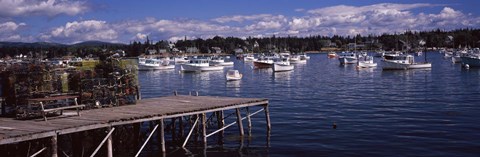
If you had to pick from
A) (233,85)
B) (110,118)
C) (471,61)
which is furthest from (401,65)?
(110,118)

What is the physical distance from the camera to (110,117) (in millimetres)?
24047

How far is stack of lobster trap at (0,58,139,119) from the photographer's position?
26328 millimetres

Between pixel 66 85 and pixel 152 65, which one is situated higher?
pixel 66 85

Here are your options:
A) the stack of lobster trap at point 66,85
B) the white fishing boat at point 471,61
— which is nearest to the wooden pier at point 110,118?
the stack of lobster trap at point 66,85

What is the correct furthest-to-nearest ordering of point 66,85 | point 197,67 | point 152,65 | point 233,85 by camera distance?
point 152,65
point 197,67
point 233,85
point 66,85

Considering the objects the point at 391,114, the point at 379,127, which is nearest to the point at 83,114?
the point at 379,127

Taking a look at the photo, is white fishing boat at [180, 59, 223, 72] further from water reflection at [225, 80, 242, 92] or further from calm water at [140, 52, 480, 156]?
calm water at [140, 52, 480, 156]

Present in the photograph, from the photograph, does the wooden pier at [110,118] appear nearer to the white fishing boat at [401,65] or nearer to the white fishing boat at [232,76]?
the white fishing boat at [232,76]

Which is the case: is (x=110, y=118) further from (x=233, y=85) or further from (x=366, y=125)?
(x=233, y=85)

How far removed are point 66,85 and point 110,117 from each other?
6.02 meters

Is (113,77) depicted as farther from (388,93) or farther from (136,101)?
(388,93)

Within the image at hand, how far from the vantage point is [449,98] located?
5219 cm

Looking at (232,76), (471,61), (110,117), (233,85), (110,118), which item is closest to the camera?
(110,118)

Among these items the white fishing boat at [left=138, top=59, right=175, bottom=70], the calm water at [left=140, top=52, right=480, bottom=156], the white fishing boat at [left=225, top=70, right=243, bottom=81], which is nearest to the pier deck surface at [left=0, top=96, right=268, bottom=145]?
the calm water at [left=140, top=52, right=480, bottom=156]
